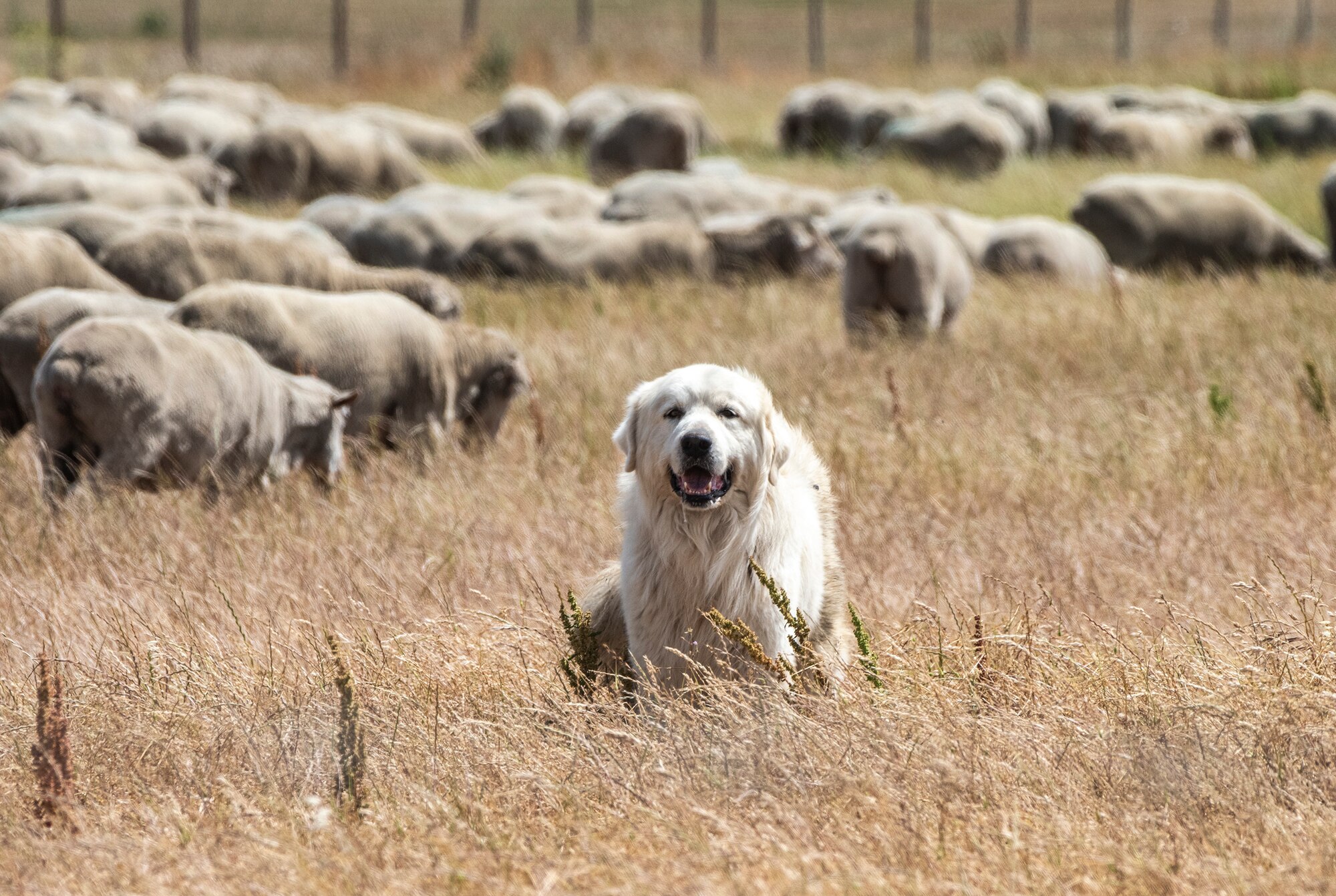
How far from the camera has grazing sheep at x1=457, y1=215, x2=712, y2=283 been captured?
13656 millimetres

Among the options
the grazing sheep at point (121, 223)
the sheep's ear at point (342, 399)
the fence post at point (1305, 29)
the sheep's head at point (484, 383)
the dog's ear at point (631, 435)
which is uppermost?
the fence post at point (1305, 29)

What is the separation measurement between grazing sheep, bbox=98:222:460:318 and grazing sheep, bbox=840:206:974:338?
9.21 ft

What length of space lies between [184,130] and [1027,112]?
46.5ft

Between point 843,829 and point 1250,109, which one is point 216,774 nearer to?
point 843,829

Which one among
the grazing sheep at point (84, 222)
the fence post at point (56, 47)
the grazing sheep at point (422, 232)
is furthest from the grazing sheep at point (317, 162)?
the fence post at point (56, 47)

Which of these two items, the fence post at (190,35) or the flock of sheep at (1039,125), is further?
the fence post at (190,35)

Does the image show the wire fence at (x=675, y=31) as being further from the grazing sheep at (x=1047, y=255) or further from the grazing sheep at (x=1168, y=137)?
the grazing sheep at (x=1047, y=255)

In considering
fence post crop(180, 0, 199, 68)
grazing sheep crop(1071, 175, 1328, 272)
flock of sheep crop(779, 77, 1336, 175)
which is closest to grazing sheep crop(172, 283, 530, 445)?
grazing sheep crop(1071, 175, 1328, 272)

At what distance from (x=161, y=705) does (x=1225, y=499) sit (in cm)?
451

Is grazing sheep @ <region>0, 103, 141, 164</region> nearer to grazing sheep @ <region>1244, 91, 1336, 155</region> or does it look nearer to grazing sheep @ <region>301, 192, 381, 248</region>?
grazing sheep @ <region>301, 192, 381, 248</region>

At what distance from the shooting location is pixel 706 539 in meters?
4.41

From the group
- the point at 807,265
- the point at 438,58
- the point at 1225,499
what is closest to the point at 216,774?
the point at 1225,499

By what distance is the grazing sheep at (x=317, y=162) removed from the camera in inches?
789

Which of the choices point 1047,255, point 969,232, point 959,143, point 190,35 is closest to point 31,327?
point 1047,255
